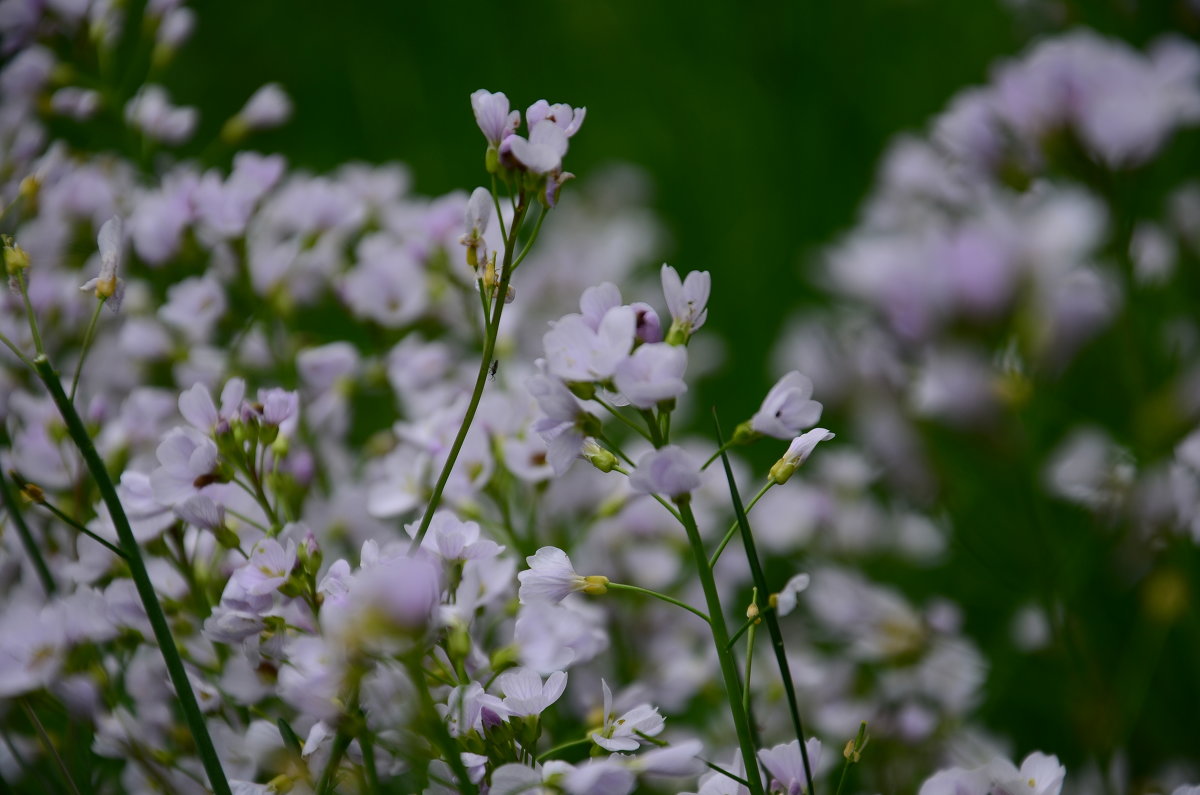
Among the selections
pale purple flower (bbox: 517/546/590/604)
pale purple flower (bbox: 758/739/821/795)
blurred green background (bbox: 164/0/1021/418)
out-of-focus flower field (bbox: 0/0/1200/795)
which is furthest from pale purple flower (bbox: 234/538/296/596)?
blurred green background (bbox: 164/0/1021/418)

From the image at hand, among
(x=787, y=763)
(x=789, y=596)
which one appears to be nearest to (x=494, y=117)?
(x=789, y=596)

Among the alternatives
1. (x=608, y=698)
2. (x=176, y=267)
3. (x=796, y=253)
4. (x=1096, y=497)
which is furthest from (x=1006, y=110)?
(x=796, y=253)

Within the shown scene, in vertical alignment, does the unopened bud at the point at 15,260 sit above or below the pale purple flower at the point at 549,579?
above

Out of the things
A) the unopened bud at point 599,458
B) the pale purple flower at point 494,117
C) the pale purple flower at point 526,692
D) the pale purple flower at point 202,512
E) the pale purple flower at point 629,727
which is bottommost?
the pale purple flower at point 629,727

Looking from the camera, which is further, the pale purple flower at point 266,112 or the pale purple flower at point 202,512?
the pale purple flower at point 266,112

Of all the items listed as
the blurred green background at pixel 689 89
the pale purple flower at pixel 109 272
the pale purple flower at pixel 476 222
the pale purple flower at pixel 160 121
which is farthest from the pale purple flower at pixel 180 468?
the blurred green background at pixel 689 89

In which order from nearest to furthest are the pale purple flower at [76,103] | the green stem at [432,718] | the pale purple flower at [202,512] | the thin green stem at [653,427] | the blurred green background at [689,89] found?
the green stem at [432,718] < the thin green stem at [653,427] < the pale purple flower at [202,512] < the pale purple flower at [76,103] < the blurred green background at [689,89]

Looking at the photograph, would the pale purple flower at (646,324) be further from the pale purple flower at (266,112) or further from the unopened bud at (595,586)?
the pale purple flower at (266,112)
